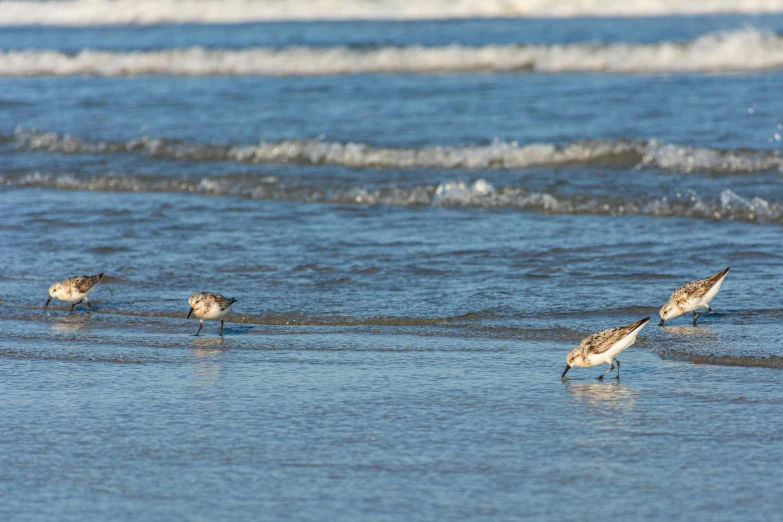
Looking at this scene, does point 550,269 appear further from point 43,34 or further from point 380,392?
point 43,34

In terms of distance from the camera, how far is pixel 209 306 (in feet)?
25.7

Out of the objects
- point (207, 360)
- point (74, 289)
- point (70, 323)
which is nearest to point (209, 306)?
point (207, 360)

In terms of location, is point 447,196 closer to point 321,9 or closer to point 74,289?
point 74,289

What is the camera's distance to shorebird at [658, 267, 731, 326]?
7703mm

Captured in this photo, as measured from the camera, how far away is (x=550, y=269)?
939cm

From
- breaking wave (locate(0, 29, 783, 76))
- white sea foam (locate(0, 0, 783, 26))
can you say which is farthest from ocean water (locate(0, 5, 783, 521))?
white sea foam (locate(0, 0, 783, 26))

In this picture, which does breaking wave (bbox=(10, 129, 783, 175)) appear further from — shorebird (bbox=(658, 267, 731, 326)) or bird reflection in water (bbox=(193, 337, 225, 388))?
bird reflection in water (bbox=(193, 337, 225, 388))

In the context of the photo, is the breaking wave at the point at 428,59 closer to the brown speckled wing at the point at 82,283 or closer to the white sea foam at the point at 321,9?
the white sea foam at the point at 321,9

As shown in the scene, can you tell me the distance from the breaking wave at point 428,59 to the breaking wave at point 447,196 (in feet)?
38.1

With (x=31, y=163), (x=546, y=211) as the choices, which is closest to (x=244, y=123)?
(x=31, y=163)

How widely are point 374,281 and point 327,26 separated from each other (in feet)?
98.0

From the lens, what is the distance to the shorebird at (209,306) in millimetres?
7852

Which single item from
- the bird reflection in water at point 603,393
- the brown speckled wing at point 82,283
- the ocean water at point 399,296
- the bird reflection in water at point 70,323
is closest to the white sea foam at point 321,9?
the ocean water at point 399,296

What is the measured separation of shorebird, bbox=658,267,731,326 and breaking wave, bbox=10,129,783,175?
19.4 feet
